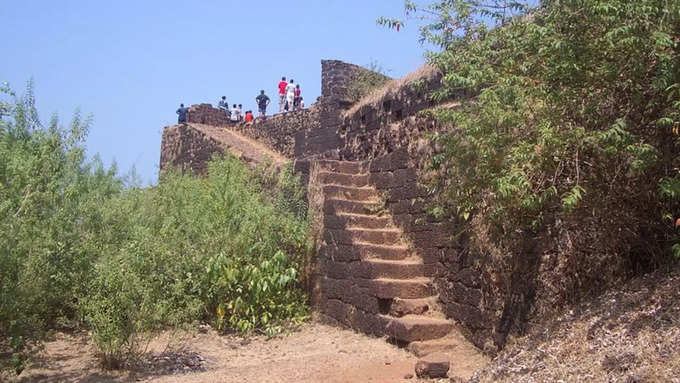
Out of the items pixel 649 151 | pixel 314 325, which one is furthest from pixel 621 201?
pixel 314 325

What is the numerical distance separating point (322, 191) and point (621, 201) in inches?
198

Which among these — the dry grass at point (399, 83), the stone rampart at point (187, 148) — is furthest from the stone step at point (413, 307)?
the stone rampart at point (187, 148)

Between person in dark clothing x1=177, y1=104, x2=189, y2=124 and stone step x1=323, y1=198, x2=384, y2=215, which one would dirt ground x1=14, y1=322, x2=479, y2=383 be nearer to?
stone step x1=323, y1=198, x2=384, y2=215

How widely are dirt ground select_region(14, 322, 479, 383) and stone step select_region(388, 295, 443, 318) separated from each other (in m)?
0.37

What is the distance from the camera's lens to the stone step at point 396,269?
802 centimetres

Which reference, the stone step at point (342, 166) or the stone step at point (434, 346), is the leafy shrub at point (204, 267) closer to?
the stone step at point (342, 166)

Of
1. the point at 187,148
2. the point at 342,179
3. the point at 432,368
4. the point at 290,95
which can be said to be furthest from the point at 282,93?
the point at 432,368

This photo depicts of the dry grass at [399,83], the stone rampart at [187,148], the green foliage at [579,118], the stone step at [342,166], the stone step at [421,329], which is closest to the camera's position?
the green foliage at [579,118]

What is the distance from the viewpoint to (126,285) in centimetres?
712

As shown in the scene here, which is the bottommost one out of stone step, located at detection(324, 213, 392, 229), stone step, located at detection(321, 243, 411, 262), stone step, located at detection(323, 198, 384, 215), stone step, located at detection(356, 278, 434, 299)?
stone step, located at detection(356, 278, 434, 299)

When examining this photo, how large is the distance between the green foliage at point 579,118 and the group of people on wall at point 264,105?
48.9 ft

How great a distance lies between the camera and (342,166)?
403 inches

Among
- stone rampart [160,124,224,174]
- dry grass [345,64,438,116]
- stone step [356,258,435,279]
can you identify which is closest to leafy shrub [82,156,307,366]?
stone step [356,258,435,279]

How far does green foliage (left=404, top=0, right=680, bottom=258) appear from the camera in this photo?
4797mm
